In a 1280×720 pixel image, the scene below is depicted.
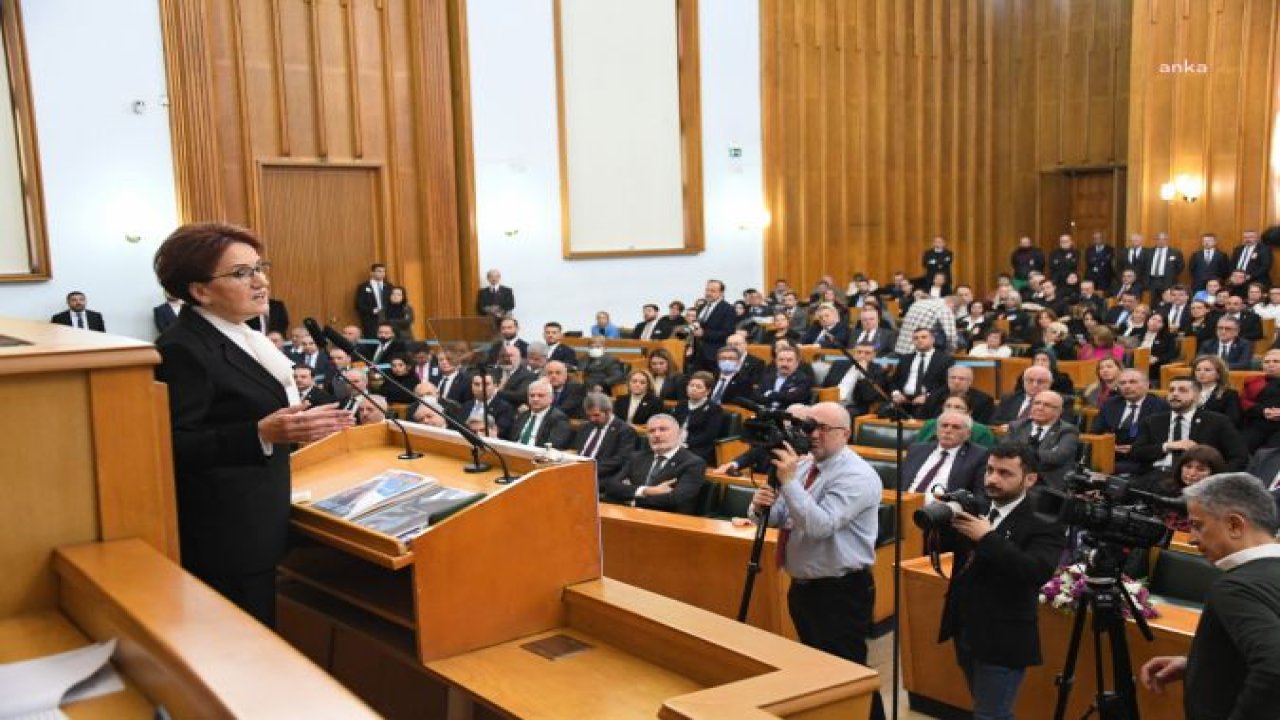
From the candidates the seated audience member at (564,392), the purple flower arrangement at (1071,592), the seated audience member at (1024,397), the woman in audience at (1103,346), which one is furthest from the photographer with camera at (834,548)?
the woman in audience at (1103,346)

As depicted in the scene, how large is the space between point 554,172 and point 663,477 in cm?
871

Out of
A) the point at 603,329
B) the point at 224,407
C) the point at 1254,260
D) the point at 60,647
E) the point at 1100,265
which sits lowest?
the point at 603,329

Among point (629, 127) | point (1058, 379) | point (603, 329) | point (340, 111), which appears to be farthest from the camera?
point (629, 127)

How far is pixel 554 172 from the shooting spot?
14.2 meters

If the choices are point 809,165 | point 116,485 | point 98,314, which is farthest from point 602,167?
point 116,485

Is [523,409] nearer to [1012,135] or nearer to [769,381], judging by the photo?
[769,381]

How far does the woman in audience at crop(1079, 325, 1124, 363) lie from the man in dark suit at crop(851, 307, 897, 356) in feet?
6.22

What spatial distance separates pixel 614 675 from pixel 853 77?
16.2m

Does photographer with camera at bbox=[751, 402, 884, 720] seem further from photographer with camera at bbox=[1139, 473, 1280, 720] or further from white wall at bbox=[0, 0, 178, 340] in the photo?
white wall at bbox=[0, 0, 178, 340]

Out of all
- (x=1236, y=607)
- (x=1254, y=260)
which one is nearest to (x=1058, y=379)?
(x=1236, y=607)

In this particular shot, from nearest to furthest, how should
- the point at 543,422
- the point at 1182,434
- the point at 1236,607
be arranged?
the point at 1236,607
the point at 1182,434
the point at 543,422

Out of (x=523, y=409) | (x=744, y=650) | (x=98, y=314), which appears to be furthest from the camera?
(x=98, y=314)

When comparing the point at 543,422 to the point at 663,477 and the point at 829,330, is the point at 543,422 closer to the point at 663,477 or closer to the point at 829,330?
the point at 663,477

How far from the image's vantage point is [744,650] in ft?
7.12
